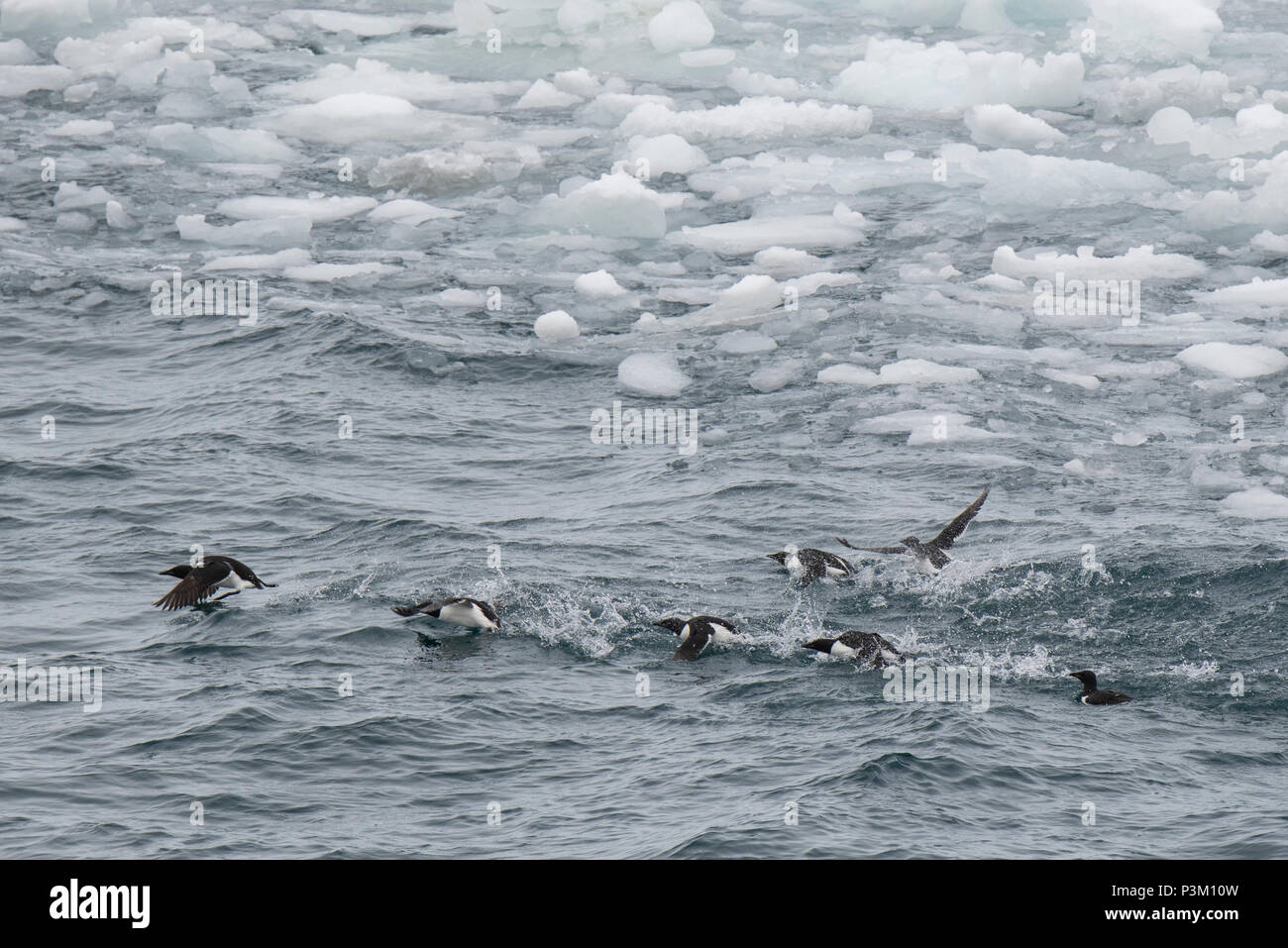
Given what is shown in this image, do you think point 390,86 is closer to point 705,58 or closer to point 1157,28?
point 705,58

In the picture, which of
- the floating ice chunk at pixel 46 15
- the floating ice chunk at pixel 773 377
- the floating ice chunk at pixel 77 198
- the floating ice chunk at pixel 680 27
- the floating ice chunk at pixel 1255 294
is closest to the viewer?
the floating ice chunk at pixel 773 377

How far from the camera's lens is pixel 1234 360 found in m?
16.0

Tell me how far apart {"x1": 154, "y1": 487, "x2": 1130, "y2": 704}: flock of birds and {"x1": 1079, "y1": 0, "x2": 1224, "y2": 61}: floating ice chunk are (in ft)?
45.6

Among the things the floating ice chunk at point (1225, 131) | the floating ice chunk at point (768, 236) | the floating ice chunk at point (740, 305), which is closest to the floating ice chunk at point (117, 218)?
the floating ice chunk at point (768, 236)

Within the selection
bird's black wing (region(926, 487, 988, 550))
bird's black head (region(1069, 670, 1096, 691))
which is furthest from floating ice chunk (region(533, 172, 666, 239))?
bird's black head (region(1069, 670, 1096, 691))

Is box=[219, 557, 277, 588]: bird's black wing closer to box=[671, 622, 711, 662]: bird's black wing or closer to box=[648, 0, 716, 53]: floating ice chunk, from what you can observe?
box=[671, 622, 711, 662]: bird's black wing

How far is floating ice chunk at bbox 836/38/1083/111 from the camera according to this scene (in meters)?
23.3

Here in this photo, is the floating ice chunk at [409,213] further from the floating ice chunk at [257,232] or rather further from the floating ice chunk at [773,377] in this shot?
the floating ice chunk at [773,377]

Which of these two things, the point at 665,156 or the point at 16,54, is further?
the point at 16,54

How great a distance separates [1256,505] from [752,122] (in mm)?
11424

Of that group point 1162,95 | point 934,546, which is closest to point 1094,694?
point 934,546

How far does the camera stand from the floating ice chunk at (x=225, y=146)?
22469mm

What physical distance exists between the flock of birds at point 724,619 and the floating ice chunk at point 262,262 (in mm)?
7468
